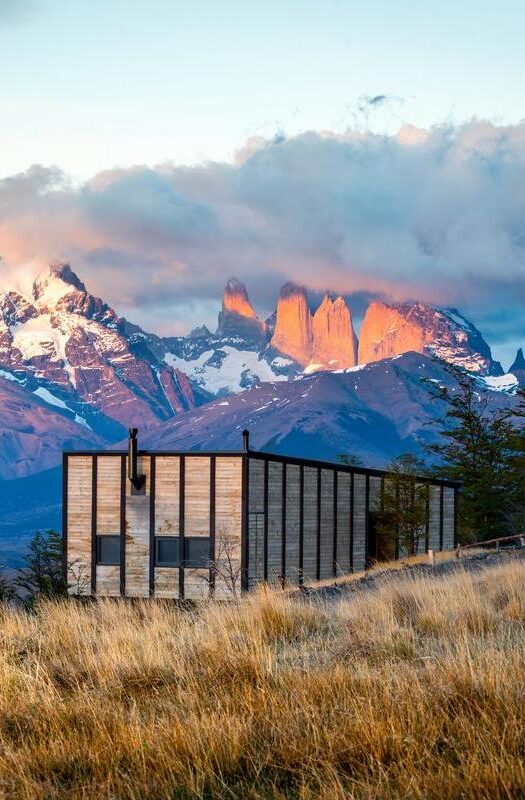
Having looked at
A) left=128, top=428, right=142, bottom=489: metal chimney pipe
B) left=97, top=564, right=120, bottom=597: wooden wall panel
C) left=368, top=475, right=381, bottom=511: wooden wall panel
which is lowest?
left=97, top=564, right=120, bottom=597: wooden wall panel

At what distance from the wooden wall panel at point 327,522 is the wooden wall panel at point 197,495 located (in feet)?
25.1

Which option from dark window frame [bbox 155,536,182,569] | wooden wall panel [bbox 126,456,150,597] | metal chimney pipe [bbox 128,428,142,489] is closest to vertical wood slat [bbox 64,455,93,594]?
wooden wall panel [bbox 126,456,150,597]

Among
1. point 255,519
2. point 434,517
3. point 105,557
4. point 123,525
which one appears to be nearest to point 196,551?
point 255,519

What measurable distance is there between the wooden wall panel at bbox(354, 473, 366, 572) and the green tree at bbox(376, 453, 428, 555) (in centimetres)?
93

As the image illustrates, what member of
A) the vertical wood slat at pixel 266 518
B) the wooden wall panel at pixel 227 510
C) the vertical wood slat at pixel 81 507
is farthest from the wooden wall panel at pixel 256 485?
the vertical wood slat at pixel 81 507

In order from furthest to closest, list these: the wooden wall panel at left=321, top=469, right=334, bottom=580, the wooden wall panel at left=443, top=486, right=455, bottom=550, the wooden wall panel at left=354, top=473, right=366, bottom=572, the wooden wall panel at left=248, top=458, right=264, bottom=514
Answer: the wooden wall panel at left=443, top=486, right=455, bottom=550, the wooden wall panel at left=354, top=473, right=366, bottom=572, the wooden wall panel at left=321, top=469, right=334, bottom=580, the wooden wall panel at left=248, top=458, right=264, bottom=514

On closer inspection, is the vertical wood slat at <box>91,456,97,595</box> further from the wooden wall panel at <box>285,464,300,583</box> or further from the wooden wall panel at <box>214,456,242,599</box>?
the wooden wall panel at <box>285,464,300,583</box>

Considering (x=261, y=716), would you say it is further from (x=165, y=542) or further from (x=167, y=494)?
(x=165, y=542)

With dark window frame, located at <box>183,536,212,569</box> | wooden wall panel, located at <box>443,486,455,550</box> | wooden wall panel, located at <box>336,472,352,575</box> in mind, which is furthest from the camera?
wooden wall panel, located at <box>443,486,455,550</box>

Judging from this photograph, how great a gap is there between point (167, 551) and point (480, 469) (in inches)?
1440

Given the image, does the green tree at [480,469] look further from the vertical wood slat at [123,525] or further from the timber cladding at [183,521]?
the vertical wood slat at [123,525]

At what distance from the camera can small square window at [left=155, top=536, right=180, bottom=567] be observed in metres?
43.9

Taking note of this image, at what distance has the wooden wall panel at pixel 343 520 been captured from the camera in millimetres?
50219

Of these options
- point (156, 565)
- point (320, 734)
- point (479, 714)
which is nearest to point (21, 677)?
point (320, 734)
